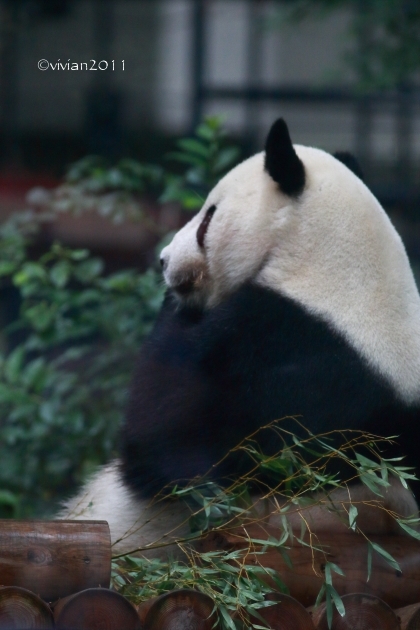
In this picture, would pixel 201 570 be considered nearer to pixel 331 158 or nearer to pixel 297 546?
pixel 297 546

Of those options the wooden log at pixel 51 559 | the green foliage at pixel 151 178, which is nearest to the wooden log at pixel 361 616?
the wooden log at pixel 51 559

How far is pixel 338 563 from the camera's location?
1762 millimetres

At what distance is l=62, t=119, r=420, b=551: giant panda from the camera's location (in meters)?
1.85

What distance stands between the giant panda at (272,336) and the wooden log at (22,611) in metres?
0.33

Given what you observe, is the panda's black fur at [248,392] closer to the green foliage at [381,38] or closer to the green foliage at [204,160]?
the green foliage at [204,160]

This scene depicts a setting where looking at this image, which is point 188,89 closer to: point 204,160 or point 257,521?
point 204,160

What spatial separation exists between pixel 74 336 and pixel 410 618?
6.71 ft

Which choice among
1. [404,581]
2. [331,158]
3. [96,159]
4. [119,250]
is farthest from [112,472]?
[119,250]

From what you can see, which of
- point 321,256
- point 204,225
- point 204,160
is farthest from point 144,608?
point 204,160

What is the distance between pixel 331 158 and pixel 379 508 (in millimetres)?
903

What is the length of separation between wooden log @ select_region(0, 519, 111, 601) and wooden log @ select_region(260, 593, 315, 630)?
314 mm

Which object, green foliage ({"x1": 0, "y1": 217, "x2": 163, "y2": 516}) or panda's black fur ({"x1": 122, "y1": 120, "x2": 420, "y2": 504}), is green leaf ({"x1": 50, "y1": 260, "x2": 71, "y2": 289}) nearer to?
green foliage ({"x1": 0, "y1": 217, "x2": 163, "y2": 516})

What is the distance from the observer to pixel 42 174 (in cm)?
532

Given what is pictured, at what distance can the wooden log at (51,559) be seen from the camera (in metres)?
1.49
